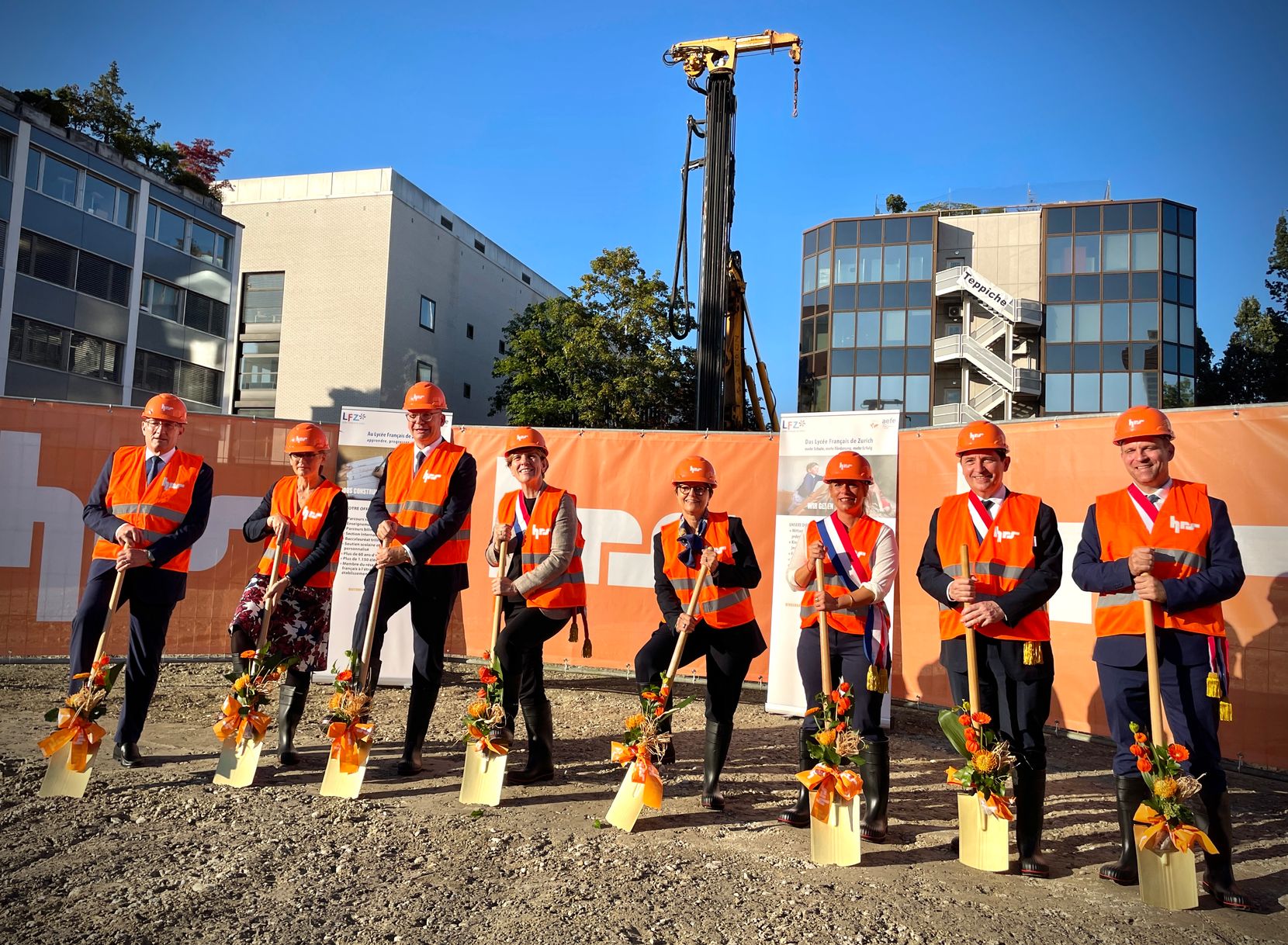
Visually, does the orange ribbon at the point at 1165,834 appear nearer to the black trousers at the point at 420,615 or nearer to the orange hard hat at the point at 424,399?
the black trousers at the point at 420,615

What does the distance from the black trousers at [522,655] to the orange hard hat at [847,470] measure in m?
1.83

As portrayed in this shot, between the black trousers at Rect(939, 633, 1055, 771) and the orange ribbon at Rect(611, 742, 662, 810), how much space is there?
1.57 m

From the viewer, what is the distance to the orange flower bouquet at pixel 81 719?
4.59 m

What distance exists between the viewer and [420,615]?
5.13m

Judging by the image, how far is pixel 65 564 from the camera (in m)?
8.05

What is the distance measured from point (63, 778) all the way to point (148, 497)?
1.61 metres

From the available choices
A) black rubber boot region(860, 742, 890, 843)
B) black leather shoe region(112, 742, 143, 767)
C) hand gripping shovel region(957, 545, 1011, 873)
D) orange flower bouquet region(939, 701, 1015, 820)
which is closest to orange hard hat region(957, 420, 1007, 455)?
hand gripping shovel region(957, 545, 1011, 873)

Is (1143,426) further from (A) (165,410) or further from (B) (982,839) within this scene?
(A) (165,410)

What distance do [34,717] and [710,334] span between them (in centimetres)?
979

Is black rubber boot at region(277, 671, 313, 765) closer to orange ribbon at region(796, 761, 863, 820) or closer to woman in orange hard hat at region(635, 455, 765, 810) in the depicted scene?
woman in orange hard hat at region(635, 455, 765, 810)

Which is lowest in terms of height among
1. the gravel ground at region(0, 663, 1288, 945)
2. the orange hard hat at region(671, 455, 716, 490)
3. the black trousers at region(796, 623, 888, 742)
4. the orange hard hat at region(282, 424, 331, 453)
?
the gravel ground at region(0, 663, 1288, 945)

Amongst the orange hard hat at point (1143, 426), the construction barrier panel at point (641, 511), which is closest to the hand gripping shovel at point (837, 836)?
the orange hard hat at point (1143, 426)

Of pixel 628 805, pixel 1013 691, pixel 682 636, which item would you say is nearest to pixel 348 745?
pixel 628 805

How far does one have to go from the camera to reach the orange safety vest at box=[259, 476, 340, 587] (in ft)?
17.7
